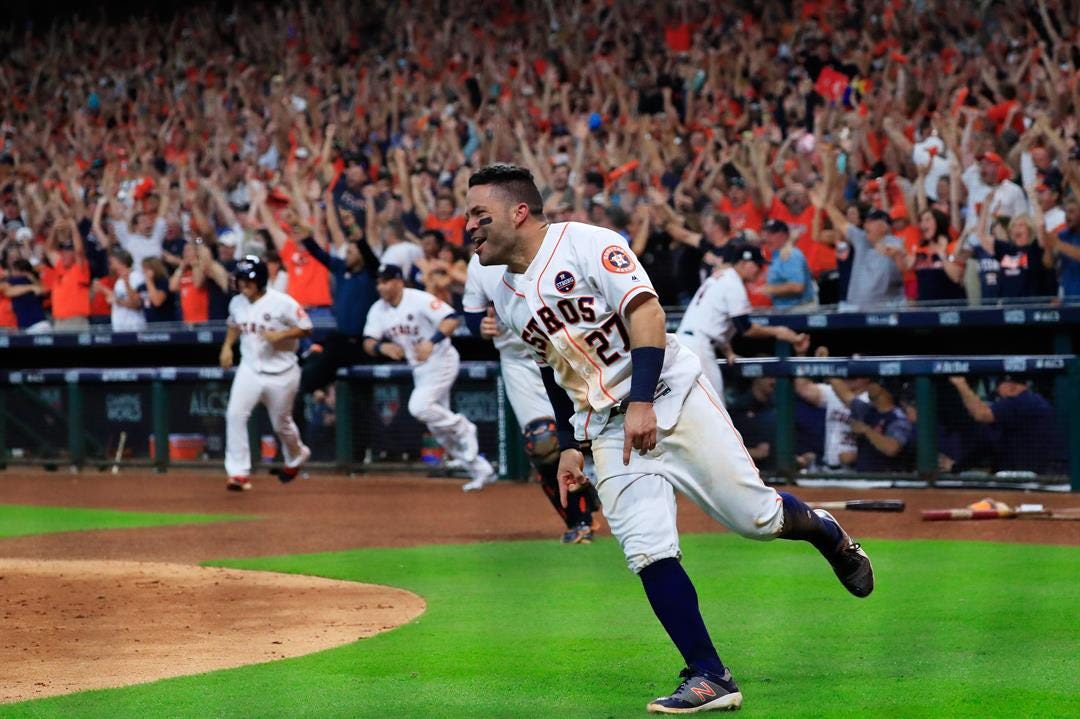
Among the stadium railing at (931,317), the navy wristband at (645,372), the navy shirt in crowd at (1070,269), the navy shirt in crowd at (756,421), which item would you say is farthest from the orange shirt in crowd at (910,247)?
the navy wristband at (645,372)

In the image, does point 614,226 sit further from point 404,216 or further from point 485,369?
point 404,216

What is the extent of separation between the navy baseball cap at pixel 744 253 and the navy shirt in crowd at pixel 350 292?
4.06 meters

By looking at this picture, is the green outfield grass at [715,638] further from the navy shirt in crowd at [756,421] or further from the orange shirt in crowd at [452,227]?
the orange shirt in crowd at [452,227]

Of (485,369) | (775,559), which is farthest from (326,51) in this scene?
(775,559)

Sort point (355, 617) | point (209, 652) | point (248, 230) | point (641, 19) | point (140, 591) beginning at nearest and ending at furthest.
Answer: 1. point (209, 652)
2. point (355, 617)
3. point (140, 591)
4. point (248, 230)
5. point (641, 19)

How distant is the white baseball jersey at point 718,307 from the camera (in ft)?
41.8

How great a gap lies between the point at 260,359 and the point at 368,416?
168 cm

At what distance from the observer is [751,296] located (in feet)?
46.0

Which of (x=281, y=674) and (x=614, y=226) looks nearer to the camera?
(x=281, y=674)

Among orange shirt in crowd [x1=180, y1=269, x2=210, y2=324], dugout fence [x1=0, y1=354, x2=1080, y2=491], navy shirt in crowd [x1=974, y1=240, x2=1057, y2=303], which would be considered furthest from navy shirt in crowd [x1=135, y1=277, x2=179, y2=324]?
navy shirt in crowd [x1=974, y1=240, x2=1057, y2=303]

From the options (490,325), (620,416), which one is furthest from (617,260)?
(490,325)

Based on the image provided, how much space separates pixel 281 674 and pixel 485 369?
9.40m

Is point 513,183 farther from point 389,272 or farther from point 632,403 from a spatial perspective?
point 389,272

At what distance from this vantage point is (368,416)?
1590cm
